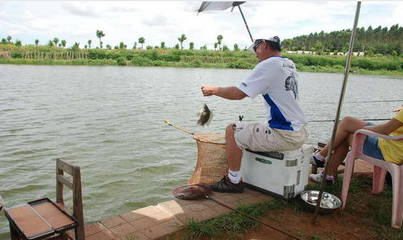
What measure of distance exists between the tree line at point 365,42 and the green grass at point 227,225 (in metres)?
81.5

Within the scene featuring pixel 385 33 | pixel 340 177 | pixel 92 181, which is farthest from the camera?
pixel 385 33

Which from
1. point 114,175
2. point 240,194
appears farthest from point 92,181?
point 240,194

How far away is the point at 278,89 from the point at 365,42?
105149mm

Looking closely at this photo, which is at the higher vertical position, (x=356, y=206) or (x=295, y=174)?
(x=295, y=174)

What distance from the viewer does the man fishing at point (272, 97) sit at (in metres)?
3.24

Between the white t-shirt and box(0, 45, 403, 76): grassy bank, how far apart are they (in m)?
47.2

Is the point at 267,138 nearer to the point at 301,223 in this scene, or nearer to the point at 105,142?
the point at 301,223

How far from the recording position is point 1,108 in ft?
39.4

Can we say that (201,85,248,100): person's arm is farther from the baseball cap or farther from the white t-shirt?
the baseball cap

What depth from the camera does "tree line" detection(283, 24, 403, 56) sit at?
85.0m

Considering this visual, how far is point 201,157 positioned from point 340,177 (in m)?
1.93

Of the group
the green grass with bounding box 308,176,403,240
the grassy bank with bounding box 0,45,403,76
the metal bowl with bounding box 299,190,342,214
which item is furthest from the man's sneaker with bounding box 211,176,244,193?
the grassy bank with bounding box 0,45,403,76

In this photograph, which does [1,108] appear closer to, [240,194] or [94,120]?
[94,120]

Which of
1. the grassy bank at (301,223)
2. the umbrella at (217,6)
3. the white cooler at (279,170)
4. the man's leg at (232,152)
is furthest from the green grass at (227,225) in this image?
the umbrella at (217,6)
